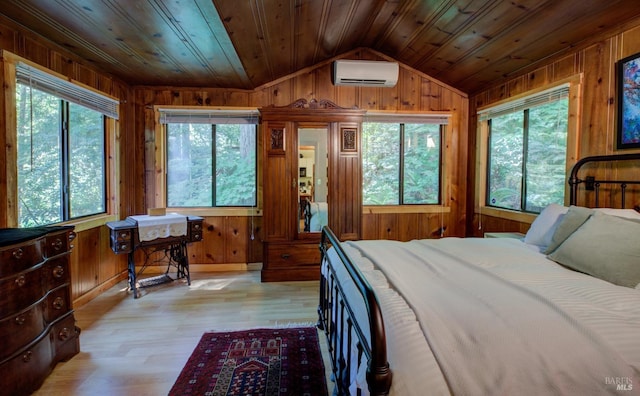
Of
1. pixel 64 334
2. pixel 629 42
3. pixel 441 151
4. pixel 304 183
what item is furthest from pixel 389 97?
pixel 64 334

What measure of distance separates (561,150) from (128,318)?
13.3ft

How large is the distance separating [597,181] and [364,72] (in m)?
2.48

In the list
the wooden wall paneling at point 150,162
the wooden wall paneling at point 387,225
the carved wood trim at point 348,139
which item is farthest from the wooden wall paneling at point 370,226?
the wooden wall paneling at point 150,162

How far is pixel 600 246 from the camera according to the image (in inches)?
63.0

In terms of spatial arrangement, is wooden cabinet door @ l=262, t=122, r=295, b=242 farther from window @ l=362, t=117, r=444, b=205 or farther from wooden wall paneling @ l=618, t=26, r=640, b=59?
wooden wall paneling @ l=618, t=26, r=640, b=59

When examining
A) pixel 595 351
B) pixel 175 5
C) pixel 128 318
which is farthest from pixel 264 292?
pixel 595 351

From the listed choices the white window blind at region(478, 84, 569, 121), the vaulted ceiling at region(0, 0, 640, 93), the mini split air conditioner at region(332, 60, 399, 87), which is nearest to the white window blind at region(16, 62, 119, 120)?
the vaulted ceiling at region(0, 0, 640, 93)

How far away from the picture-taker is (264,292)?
322 centimetres

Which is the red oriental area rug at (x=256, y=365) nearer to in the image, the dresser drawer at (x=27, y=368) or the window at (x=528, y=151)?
the dresser drawer at (x=27, y=368)

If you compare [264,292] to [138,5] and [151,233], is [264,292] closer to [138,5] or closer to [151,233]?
[151,233]

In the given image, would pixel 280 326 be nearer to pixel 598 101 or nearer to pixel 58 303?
pixel 58 303

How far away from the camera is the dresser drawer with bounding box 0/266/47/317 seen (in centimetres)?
159

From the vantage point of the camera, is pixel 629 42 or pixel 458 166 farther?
pixel 458 166

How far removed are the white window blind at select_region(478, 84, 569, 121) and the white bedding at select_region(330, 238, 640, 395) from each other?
201 cm
